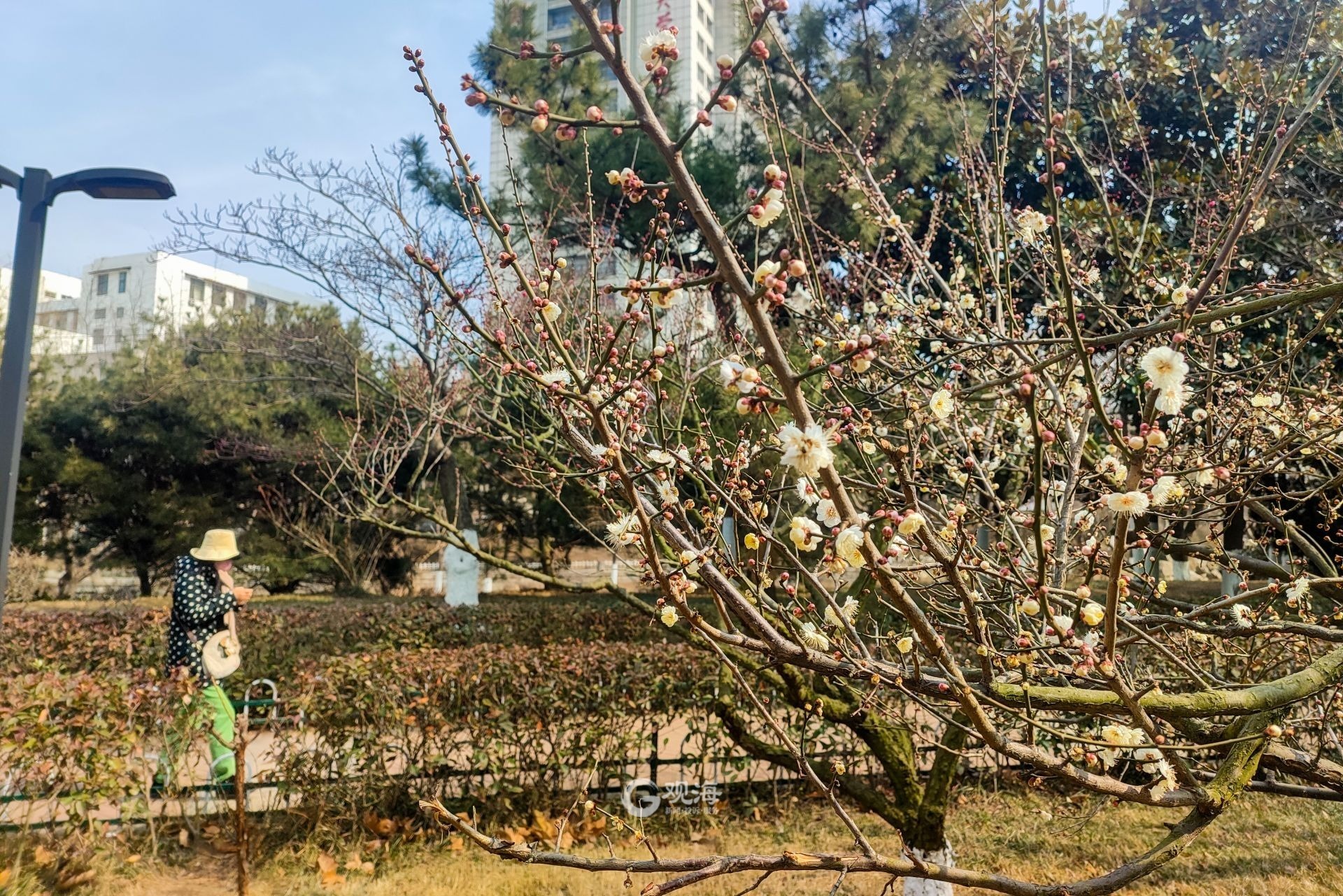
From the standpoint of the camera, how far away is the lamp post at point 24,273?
13.7ft

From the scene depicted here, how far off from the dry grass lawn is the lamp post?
71.4 inches

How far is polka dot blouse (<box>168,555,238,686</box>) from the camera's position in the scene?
466cm

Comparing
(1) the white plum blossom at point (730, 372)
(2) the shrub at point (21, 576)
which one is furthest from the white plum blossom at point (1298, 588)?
(2) the shrub at point (21, 576)

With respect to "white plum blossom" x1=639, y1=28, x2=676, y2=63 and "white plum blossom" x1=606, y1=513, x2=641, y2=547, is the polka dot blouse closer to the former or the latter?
"white plum blossom" x1=606, y1=513, x2=641, y2=547

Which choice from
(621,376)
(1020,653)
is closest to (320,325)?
(621,376)

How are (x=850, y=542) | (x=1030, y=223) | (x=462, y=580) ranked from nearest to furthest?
(x=850, y=542) < (x=1030, y=223) < (x=462, y=580)

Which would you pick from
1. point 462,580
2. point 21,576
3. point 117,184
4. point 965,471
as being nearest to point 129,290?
point 21,576

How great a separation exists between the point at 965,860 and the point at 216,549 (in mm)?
4280

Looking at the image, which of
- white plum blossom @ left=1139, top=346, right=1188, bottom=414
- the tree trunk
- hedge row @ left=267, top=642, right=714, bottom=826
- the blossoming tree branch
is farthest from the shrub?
white plum blossom @ left=1139, top=346, right=1188, bottom=414

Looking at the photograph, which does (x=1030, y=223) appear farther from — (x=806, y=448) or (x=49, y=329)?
(x=49, y=329)

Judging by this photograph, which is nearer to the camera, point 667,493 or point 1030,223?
point 667,493

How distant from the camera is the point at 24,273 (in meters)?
4.49

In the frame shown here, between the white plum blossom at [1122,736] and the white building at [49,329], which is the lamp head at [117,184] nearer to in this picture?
the white building at [49,329]

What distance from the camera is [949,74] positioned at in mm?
9305
